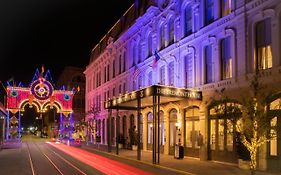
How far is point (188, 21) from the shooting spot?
29469mm

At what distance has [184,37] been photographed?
29.4 m

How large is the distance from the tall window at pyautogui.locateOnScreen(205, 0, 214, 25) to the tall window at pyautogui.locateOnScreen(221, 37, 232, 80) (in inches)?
91.3

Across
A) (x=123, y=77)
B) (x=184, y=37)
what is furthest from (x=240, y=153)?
(x=123, y=77)

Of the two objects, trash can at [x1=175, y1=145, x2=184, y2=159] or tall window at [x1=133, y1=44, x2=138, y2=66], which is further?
tall window at [x1=133, y1=44, x2=138, y2=66]

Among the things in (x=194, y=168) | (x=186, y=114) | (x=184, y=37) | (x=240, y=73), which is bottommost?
(x=194, y=168)

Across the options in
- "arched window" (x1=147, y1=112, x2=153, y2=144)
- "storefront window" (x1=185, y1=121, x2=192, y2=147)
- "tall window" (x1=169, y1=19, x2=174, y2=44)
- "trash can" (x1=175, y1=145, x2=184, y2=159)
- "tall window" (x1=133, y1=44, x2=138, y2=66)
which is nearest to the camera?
"trash can" (x1=175, y1=145, x2=184, y2=159)

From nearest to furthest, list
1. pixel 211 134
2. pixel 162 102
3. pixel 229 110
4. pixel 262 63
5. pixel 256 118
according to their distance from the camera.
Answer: pixel 256 118 < pixel 229 110 < pixel 262 63 < pixel 211 134 < pixel 162 102

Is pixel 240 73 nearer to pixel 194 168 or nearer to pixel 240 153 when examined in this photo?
pixel 240 153

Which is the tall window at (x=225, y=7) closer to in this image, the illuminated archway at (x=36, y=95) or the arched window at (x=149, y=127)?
the arched window at (x=149, y=127)

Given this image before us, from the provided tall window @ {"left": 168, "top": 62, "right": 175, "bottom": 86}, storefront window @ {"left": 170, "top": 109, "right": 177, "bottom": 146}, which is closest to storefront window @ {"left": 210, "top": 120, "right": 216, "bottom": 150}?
storefront window @ {"left": 170, "top": 109, "right": 177, "bottom": 146}

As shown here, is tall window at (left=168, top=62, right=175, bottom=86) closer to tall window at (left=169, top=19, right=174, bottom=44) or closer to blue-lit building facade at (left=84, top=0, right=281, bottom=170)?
blue-lit building facade at (left=84, top=0, right=281, bottom=170)

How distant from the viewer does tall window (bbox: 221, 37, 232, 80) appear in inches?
941

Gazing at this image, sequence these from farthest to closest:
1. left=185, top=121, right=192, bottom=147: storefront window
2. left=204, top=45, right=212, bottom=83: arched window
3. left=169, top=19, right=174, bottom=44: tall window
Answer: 1. left=169, top=19, right=174, bottom=44: tall window
2. left=185, top=121, right=192, bottom=147: storefront window
3. left=204, top=45, right=212, bottom=83: arched window

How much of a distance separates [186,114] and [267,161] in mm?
9858
